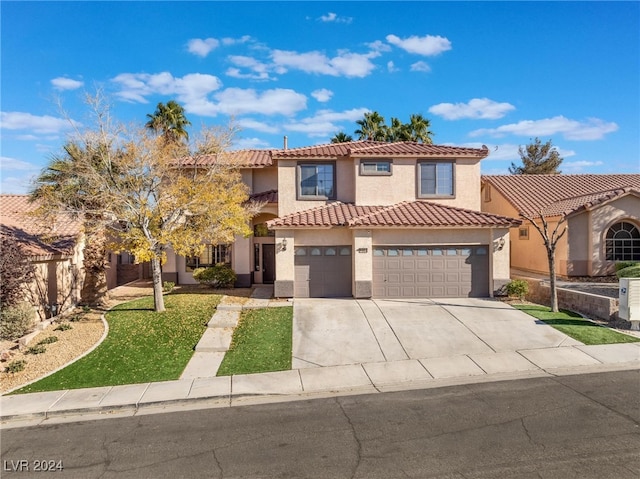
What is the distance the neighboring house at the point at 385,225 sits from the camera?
55.1 feet

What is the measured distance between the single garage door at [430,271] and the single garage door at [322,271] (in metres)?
1.35

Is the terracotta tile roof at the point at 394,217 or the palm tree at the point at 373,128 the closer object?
the terracotta tile roof at the point at 394,217

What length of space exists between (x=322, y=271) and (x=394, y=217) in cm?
403

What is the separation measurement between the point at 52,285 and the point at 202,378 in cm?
1026

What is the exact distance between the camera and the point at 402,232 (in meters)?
16.9

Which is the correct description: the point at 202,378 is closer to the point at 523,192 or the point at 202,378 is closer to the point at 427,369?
the point at 427,369

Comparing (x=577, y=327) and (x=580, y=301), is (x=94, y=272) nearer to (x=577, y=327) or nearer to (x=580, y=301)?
(x=577, y=327)

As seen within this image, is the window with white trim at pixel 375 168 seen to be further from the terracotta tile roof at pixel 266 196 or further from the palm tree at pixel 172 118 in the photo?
the palm tree at pixel 172 118

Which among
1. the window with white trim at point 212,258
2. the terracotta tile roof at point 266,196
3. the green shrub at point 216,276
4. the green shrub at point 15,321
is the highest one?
the terracotta tile roof at point 266,196

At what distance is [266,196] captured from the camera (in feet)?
66.7

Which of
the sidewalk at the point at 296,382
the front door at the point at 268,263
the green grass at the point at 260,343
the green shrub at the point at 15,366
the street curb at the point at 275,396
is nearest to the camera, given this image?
the street curb at the point at 275,396

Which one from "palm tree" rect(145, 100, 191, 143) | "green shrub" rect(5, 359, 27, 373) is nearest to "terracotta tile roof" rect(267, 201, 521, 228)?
"green shrub" rect(5, 359, 27, 373)

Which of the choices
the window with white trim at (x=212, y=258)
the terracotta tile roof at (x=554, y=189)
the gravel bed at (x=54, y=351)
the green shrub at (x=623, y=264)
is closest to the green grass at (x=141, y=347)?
the gravel bed at (x=54, y=351)

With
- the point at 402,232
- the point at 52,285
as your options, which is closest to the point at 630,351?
the point at 402,232
